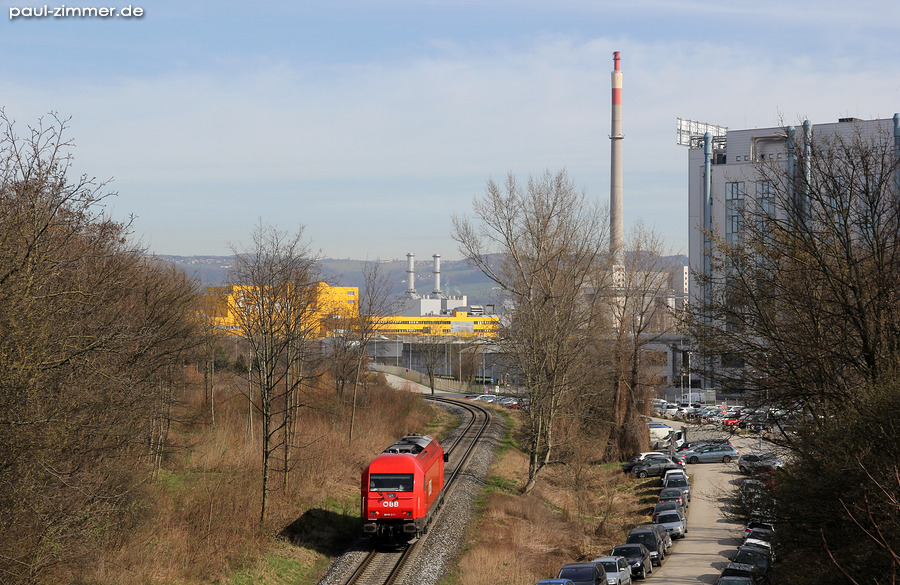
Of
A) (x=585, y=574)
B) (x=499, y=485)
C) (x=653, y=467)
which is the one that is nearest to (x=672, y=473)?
(x=653, y=467)

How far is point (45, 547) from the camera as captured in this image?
12.7 metres

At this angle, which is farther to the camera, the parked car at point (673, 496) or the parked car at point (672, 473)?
the parked car at point (672, 473)

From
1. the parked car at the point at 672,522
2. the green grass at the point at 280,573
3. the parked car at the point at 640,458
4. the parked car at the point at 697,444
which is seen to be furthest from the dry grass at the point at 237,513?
the parked car at the point at 697,444

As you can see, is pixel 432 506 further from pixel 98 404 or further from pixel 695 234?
pixel 695 234

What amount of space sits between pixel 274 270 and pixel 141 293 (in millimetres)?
4549

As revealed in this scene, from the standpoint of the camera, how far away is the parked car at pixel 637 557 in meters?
24.2

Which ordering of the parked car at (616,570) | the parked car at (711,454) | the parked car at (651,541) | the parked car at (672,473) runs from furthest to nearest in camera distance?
the parked car at (711,454), the parked car at (672,473), the parked car at (651,541), the parked car at (616,570)

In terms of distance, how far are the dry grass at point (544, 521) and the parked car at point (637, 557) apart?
1.21 meters

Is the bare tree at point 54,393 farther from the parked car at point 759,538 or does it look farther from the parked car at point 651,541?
the parked car at point 759,538

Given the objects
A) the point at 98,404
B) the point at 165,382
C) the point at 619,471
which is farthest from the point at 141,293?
the point at 619,471

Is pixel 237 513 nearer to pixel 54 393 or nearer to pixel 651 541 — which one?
pixel 54 393

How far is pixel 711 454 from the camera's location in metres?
50.2

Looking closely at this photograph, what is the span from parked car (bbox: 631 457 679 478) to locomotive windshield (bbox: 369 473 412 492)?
25.3 metres

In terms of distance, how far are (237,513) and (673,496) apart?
2257cm
